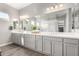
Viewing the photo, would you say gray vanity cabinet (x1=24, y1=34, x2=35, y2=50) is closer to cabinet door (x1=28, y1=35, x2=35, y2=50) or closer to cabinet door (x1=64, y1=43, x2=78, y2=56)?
cabinet door (x1=28, y1=35, x2=35, y2=50)

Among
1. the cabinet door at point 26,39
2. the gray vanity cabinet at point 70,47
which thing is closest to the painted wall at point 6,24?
the cabinet door at point 26,39

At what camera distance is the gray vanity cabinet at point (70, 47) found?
119 centimetres

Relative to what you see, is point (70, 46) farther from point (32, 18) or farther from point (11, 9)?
point (11, 9)

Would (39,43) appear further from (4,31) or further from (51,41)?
(4,31)

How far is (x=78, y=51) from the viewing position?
3.84ft

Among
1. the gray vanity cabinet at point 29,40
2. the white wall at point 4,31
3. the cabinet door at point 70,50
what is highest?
the white wall at point 4,31

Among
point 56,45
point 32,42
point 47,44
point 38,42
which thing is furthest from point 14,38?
point 56,45

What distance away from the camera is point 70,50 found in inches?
48.5

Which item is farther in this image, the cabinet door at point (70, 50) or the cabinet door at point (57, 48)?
the cabinet door at point (57, 48)

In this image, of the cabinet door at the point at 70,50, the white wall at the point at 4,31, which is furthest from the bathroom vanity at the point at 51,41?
the white wall at the point at 4,31

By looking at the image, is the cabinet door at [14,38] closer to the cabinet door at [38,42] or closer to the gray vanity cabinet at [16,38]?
the gray vanity cabinet at [16,38]

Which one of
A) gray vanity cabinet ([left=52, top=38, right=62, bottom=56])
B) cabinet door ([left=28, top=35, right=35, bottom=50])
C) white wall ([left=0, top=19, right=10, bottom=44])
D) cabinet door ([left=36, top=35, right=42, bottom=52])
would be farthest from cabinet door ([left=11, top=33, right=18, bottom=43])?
gray vanity cabinet ([left=52, top=38, right=62, bottom=56])

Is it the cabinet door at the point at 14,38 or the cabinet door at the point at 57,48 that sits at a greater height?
the cabinet door at the point at 14,38

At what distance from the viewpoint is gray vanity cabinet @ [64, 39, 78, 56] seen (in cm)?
119
